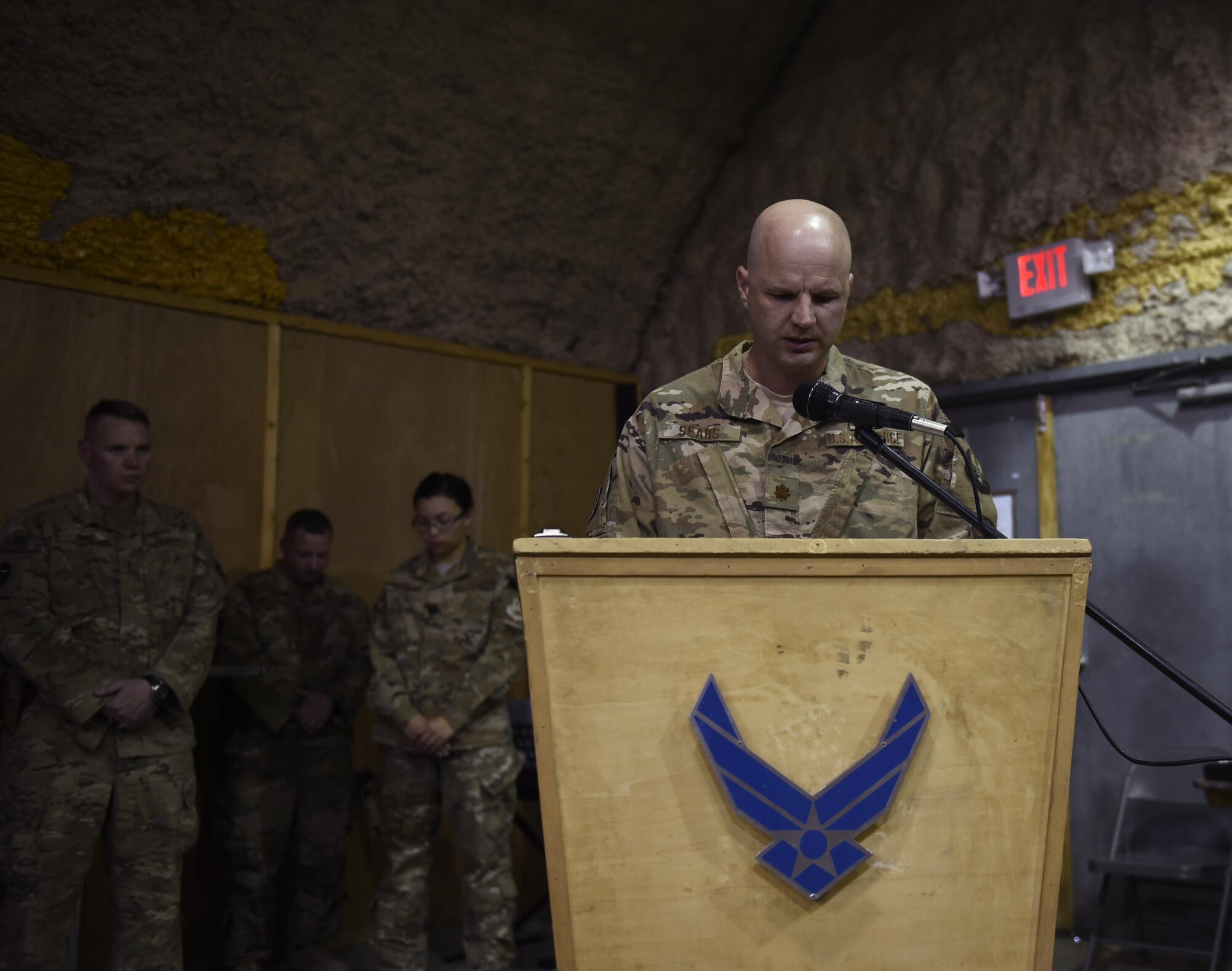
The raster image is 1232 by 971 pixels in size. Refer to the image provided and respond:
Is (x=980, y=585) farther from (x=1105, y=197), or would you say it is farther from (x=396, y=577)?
(x=1105, y=197)

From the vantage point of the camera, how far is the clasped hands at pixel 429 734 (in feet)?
12.0

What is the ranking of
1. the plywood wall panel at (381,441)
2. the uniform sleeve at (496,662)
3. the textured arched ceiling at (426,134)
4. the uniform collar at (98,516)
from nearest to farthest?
the uniform collar at (98,516) < the uniform sleeve at (496,662) < the textured arched ceiling at (426,134) < the plywood wall panel at (381,441)

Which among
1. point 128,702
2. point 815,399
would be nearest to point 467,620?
point 128,702

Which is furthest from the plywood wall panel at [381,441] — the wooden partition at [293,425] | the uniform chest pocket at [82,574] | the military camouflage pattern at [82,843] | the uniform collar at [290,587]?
the military camouflage pattern at [82,843]

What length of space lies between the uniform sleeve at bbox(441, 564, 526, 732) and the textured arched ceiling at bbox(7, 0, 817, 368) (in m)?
1.62

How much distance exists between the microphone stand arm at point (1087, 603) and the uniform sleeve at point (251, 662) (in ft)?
9.75

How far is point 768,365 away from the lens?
1873 mm

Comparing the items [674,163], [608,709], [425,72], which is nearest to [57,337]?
[425,72]

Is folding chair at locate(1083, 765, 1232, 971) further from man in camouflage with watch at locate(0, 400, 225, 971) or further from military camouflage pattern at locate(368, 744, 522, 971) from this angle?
man in camouflage with watch at locate(0, 400, 225, 971)

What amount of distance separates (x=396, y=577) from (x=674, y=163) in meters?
2.70

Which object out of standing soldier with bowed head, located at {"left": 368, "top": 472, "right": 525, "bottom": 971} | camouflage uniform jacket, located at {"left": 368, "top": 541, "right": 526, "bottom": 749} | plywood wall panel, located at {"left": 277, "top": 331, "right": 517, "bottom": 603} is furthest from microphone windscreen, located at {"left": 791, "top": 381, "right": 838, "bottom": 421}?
plywood wall panel, located at {"left": 277, "top": 331, "right": 517, "bottom": 603}

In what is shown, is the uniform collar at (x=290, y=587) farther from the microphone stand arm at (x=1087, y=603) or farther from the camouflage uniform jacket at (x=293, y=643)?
the microphone stand arm at (x=1087, y=603)

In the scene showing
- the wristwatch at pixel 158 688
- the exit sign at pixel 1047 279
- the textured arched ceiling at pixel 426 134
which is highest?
the textured arched ceiling at pixel 426 134

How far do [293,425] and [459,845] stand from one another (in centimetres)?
192
